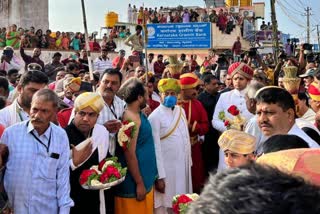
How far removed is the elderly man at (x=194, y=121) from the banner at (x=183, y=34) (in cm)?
2155

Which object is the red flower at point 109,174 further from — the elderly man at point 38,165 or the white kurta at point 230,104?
the white kurta at point 230,104

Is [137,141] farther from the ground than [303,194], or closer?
closer

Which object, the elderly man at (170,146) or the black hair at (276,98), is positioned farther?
the elderly man at (170,146)

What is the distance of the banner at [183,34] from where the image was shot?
28344 mm

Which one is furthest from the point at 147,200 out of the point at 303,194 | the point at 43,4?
the point at 43,4

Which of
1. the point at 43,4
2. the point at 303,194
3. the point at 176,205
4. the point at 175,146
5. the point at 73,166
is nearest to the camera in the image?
the point at 303,194

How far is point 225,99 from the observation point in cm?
689

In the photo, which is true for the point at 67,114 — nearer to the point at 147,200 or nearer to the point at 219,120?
the point at 147,200

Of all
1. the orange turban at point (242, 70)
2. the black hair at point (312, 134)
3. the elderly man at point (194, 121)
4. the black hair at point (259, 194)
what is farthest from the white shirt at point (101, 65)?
the black hair at point (259, 194)

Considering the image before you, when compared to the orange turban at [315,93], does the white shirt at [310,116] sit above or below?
below

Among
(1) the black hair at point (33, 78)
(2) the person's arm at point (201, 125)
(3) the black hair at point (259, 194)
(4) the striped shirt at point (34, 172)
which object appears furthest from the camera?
(2) the person's arm at point (201, 125)

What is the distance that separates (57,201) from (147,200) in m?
1.54

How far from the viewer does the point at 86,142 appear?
4586 millimetres

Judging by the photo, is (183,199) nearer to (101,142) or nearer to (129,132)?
(101,142)
